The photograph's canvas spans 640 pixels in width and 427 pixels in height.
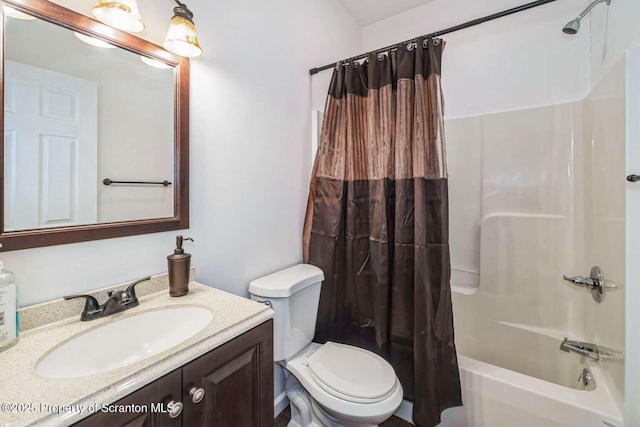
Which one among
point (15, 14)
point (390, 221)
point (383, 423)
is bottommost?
point (383, 423)

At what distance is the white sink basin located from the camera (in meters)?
0.73

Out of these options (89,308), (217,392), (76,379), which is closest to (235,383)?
(217,392)

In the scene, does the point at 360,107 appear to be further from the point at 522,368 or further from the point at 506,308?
the point at 522,368

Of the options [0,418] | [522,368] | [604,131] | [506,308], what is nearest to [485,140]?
[604,131]

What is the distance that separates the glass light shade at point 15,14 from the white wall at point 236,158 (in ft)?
0.37

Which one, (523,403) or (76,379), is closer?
(76,379)

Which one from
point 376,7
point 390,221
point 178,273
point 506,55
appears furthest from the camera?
point 376,7

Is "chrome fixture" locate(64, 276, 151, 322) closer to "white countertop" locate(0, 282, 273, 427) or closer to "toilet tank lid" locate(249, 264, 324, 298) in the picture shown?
Answer: "white countertop" locate(0, 282, 273, 427)

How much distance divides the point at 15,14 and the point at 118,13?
25 centimetres

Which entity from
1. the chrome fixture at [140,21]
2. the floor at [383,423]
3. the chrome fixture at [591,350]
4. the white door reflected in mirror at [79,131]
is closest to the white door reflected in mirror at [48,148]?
the white door reflected in mirror at [79,131]

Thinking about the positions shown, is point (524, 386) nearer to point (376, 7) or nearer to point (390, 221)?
point (390, 221)

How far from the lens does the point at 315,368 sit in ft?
4.25

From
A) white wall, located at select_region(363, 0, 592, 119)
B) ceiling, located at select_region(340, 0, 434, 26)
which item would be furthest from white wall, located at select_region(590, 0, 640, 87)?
ceiling, located at select_region(340, 0, 434, 26)

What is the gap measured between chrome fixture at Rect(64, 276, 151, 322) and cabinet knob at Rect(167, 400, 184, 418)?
418 millimetres
